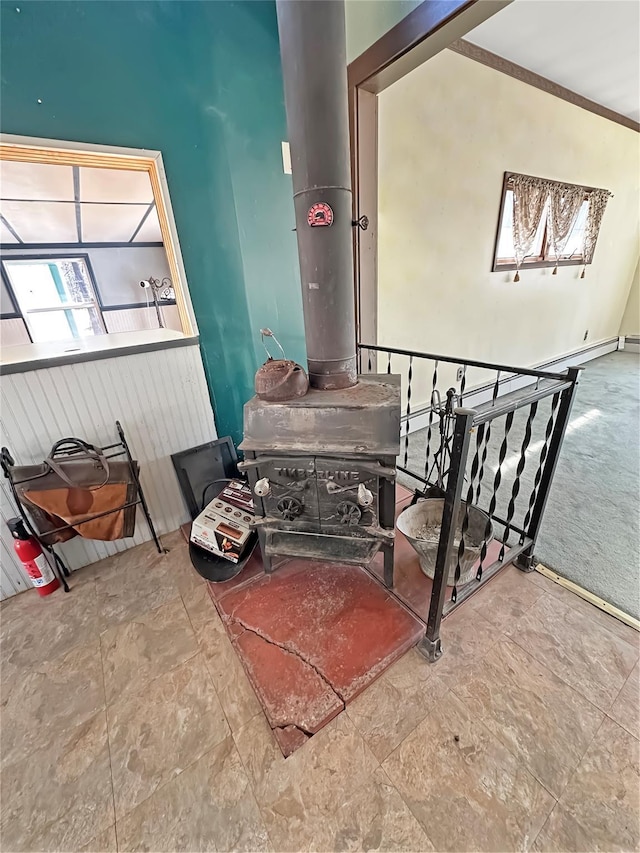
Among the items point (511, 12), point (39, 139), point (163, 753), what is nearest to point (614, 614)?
point (163, 753)

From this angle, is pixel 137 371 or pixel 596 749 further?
pixel 137 371

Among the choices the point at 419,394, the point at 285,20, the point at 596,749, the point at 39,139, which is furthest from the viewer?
the point at 419,394

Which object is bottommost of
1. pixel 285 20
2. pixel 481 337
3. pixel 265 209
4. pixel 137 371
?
pixel 481 337

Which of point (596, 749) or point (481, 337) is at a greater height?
point (481, 337)

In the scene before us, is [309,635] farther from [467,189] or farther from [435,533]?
[467,189]

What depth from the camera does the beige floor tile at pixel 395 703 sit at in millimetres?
1044

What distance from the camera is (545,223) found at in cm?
358

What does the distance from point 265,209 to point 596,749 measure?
97.3 inches

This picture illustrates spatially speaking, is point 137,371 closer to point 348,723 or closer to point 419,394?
point 348,723

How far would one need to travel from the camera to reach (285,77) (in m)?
1.15

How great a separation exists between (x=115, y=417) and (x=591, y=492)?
2.79 meters

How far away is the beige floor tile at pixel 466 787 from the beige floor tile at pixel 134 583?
1.14m

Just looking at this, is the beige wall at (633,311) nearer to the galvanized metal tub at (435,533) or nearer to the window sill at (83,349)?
the galvanized metal tub at (435,533)

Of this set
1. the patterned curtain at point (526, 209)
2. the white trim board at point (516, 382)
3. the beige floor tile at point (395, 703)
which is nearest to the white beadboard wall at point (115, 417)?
the beige floor tile at point (395, 703)
